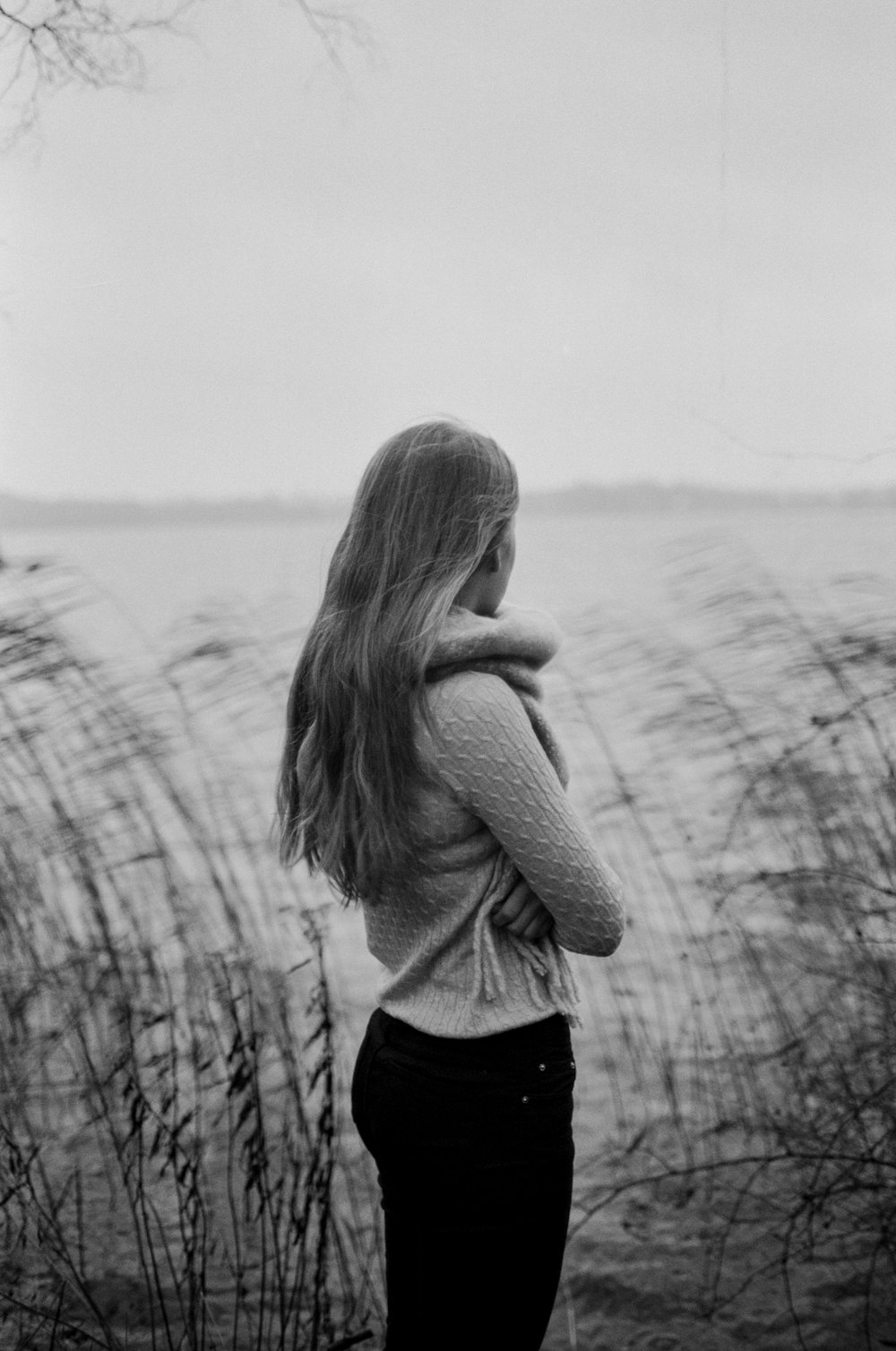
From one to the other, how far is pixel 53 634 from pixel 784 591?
156 cm

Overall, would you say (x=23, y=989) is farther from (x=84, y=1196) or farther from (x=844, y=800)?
(x=844, y=800)

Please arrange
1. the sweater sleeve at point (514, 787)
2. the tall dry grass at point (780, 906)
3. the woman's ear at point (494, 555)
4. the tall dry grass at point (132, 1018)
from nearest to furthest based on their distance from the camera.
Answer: the sweater sleeve at point (514, 787)
the woman's ear at point (494, 555)
the tall dry grass at point (132, 1018)
the tall dry grass at point (780, 906)

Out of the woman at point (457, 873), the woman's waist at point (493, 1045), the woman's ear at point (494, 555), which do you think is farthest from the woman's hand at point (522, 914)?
the woman's ear at point (494, 555)

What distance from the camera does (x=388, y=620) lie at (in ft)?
4.46

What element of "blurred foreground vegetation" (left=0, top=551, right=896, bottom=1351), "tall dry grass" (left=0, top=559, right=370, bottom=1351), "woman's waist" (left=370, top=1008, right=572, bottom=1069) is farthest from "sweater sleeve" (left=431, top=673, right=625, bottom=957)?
"tall dry grass" (left=0, top=559, right=370, bottom=1351)

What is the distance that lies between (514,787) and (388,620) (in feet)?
0.79

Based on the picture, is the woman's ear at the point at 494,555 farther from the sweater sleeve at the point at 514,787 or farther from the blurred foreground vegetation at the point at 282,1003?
the blurred foreground vegetation at the point at 282,1003

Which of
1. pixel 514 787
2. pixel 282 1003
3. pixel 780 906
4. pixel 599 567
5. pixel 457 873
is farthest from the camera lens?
pixel 599 567

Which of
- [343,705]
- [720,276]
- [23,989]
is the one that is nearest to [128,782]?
[23,989]

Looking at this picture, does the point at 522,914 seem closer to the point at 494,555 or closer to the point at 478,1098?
the point at 478,1098

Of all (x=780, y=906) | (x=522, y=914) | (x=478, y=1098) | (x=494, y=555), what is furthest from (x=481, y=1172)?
(x=780, y=906)

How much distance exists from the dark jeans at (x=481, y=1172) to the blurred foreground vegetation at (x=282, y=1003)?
1.65 feet

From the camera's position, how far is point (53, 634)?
2.37 m

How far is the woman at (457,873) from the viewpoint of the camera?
131cm
